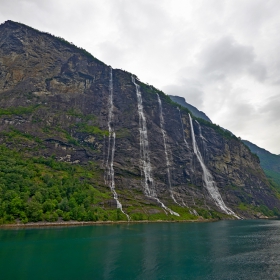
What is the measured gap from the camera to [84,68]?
135500 millimetres

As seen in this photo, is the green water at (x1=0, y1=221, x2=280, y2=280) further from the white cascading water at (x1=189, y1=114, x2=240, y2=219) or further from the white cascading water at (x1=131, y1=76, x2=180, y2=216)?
the white cascading water at (x1=189, y1=114, x2=240, y2=219)

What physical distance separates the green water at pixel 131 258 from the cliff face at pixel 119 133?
115 ft

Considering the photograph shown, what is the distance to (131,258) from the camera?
30703mm

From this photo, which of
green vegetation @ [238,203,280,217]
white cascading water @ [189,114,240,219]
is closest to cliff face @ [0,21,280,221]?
white cascading water @ [189,114,240,219]

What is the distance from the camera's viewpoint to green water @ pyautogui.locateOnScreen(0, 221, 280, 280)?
25219 millimetres

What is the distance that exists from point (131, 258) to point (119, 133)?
272 ft

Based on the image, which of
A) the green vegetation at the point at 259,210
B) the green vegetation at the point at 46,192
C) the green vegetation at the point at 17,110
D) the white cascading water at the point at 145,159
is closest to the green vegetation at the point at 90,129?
the white cascading water at the point at 145,159

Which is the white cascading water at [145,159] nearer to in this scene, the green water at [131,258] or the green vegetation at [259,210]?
the green vegetation at [259,210]

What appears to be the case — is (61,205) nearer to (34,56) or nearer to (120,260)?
(120,260)

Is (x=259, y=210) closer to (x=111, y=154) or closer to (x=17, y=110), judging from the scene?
(x=111, y=154)

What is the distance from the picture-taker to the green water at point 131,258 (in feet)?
82.7

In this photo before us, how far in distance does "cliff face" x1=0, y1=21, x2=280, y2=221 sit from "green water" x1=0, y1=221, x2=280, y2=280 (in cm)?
3513

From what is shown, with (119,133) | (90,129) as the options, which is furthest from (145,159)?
(90,129)

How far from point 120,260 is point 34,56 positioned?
12057 cm
